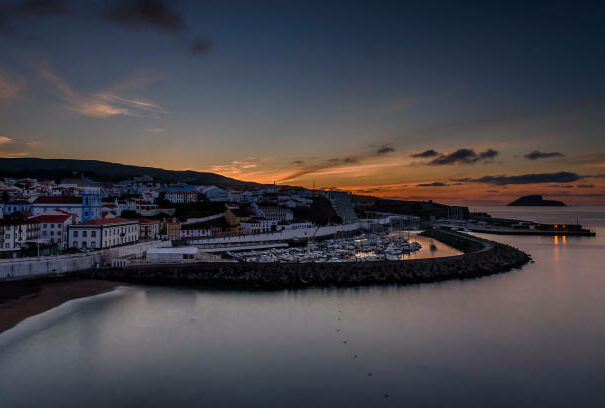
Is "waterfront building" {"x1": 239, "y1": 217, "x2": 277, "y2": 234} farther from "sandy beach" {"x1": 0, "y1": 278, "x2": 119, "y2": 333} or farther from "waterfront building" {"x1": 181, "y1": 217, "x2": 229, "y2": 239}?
"sandy beach" {"x1": 0, "y1": 278, "x2": 119, "y2": 333}

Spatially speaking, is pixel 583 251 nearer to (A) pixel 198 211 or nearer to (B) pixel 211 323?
(B) pixel 211 323

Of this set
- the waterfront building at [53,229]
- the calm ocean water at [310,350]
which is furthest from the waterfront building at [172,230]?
the calm ocean water at [310,350]

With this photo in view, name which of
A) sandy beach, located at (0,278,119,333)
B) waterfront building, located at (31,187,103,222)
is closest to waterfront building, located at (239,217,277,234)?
waterfront building, located at (31,187,103,222)

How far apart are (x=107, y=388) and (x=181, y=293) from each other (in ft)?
23.4

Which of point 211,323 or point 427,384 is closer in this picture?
point 427,384

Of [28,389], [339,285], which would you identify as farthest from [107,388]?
[339,285]

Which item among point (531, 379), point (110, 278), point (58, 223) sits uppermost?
point (58, 223)

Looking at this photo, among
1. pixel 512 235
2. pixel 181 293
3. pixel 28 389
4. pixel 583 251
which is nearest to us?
pixel 28 389

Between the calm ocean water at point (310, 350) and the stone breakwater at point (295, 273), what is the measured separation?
1228 mm

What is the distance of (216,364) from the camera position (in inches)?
336

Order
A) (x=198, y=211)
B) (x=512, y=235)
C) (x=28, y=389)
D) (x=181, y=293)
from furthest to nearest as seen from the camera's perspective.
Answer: (x=512, y=235) → (x=198, y=211) → (x=181, y=293) → (x=28, y=389)

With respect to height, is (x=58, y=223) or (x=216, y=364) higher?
(x=58, y=223)

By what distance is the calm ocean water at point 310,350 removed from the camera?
23.7 feet

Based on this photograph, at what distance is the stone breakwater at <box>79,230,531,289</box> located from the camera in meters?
16.0
